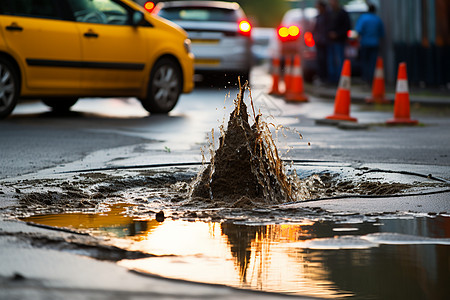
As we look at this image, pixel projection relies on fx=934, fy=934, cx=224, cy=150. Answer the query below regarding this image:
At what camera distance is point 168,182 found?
6.70 m

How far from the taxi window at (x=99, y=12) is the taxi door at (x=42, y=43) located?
0.28 m

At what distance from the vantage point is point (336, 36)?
2062cm

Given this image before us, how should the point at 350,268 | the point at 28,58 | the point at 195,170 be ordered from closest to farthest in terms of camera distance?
1. the point at 350,268
2. the point at 195,170
3. the point at 28,58

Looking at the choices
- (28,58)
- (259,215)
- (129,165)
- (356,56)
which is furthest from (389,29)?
(259,215)

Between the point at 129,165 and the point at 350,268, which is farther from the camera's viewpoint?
the point at 129,165

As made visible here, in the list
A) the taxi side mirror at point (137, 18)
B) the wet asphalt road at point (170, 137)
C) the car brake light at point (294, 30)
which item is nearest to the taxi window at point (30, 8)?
the taxi side mirror at point (137, 18)

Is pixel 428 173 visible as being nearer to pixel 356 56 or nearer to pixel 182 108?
pixel 182 108

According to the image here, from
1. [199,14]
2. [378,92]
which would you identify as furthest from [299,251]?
[199,14]

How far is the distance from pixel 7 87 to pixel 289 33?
40.4ft

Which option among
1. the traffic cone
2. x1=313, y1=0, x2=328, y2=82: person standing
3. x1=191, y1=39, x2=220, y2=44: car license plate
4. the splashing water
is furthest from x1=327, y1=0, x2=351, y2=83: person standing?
the splashing water

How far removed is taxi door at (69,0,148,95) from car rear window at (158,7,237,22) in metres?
5.89

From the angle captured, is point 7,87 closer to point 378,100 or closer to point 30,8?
point 30,8

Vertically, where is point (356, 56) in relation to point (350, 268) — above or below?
above

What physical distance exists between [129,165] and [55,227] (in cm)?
283
